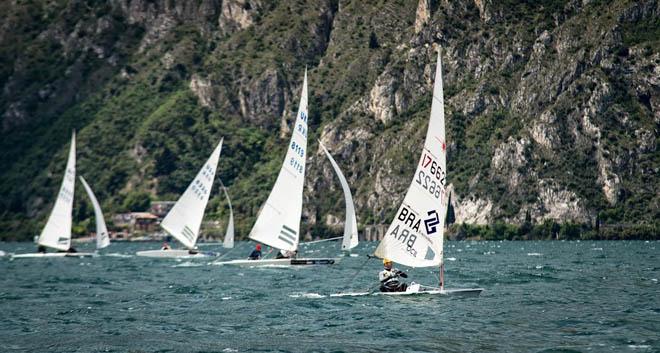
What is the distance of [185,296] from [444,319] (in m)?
19.7

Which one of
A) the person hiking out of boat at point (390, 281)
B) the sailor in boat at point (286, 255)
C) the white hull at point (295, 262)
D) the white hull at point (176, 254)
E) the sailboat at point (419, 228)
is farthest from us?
the white hull at point (176, 254)

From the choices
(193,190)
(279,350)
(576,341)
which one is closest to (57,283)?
(193,190)

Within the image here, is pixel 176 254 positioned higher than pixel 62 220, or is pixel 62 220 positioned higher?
pixel 62 220

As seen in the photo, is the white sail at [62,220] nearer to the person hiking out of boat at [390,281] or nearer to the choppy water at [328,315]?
the choppy water at [328,315]

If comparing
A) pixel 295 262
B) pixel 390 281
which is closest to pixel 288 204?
pixel 295 262

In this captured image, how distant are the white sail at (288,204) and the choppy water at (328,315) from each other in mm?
2845

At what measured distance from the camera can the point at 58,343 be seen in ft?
131

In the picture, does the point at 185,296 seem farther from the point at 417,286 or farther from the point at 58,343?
the point at 58,343

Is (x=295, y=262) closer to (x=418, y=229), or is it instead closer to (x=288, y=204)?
(x=288, y=204)

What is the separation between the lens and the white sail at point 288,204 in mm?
73375

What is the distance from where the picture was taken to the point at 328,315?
46.8 m

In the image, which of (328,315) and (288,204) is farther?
(288,204)

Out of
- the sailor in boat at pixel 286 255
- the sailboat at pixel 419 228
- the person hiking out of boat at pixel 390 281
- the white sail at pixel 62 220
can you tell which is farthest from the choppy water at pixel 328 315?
the white sail at pixel 62 220

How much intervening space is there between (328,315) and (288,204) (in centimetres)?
2736
